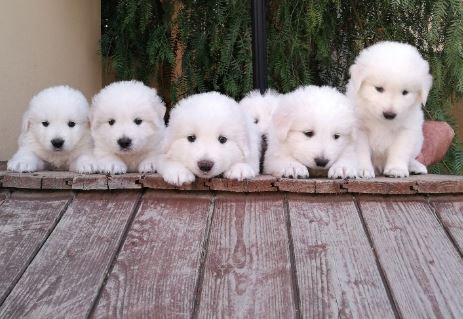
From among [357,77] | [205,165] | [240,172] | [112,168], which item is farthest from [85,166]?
[357,77]

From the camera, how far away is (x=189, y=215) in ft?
10.7

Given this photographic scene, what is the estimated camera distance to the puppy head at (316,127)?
3918 mm

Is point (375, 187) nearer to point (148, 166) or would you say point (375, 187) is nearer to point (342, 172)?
point (342, 172)

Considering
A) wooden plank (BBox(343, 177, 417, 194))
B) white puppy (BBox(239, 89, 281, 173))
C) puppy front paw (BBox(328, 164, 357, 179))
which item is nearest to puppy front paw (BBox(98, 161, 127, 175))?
white puppy (BBox(239, 89, 281, 173))

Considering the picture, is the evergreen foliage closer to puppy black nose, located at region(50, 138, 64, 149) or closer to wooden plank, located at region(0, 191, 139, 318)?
puppy black nose, located at region(50, 138, 64, 149)

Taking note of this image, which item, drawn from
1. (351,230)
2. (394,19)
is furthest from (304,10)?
(351,230)

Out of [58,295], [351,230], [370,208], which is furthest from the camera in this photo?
[370,208]

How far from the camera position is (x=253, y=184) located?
3482 mm

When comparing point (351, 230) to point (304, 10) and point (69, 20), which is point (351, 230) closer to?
point (304, 10)

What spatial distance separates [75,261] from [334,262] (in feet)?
3.67

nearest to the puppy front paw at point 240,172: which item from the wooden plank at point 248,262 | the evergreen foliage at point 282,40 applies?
the wooden plank at point 248,262

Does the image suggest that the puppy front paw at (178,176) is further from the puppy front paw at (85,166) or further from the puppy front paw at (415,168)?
the puppy front paw at (415,168)

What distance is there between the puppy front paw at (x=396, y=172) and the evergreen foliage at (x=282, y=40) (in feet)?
5.86

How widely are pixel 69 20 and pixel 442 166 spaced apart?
3501 millimetres
